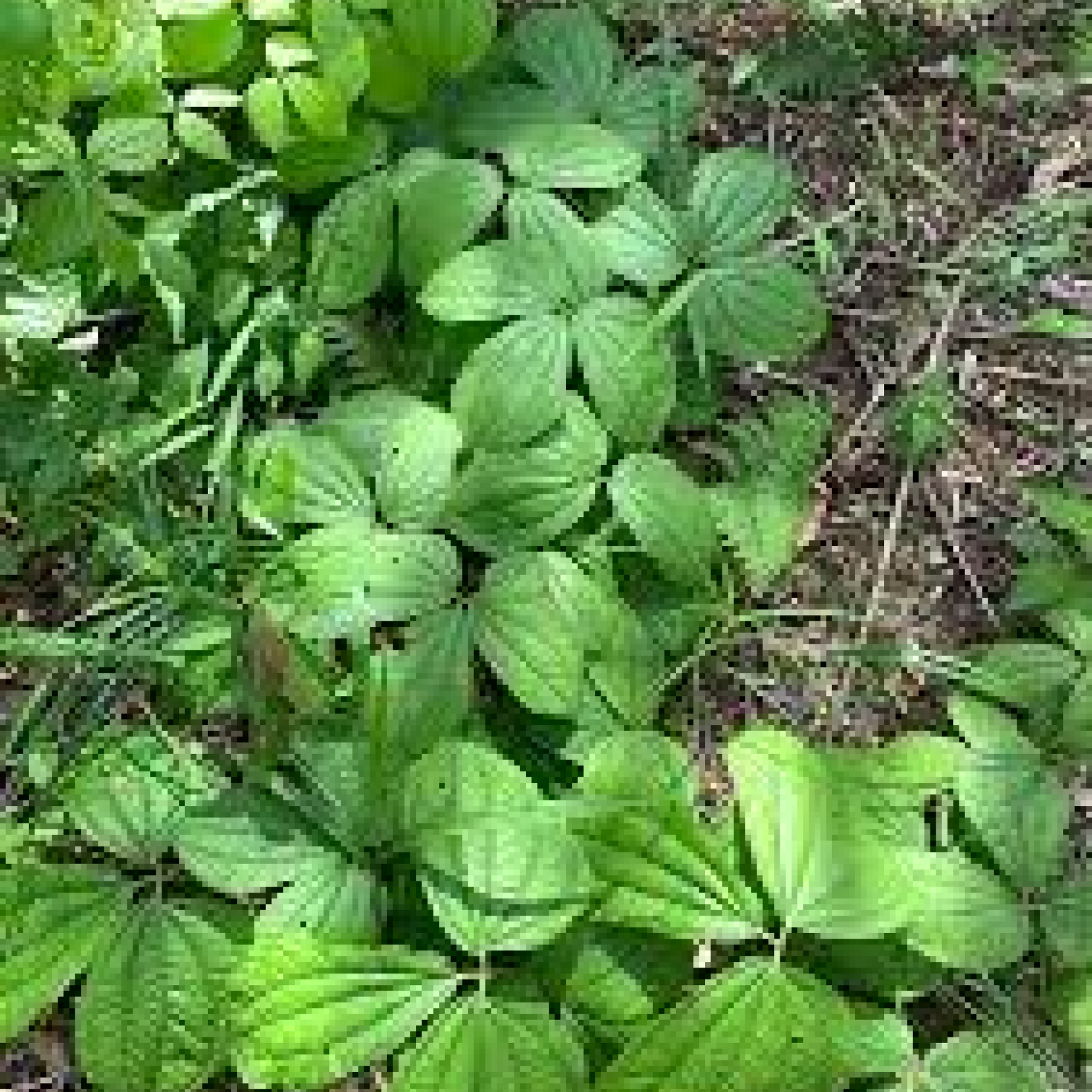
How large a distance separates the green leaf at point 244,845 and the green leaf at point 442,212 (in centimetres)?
62

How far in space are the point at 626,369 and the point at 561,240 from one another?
0.55 ft

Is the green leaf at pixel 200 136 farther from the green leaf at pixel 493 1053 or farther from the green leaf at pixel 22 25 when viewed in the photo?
the green leaf at pixel 493 1053

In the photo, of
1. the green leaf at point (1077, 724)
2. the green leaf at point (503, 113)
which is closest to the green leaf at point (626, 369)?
the green leaf at point (503, 113)

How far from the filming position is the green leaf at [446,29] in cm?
205

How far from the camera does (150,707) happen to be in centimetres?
189

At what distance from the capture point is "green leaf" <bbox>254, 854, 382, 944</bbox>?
164cm

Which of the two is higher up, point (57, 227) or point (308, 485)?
point (57, 227)

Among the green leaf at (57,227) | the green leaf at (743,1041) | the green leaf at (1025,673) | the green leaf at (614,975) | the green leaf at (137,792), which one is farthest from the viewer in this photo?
the green leaf at (57,227)

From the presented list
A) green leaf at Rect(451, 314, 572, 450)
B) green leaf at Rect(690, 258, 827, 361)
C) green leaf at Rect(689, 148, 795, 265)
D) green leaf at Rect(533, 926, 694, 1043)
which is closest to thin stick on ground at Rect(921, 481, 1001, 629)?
green leaf at Rect(690, 258, 827, 361)

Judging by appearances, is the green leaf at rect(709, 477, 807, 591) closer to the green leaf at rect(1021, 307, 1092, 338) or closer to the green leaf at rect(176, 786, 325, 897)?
the green leaf at rect(1021, 307, 1092, 338)

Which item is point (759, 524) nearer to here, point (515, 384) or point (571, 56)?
point (515, 384)

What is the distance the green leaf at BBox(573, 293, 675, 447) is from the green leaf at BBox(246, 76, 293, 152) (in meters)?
0.39

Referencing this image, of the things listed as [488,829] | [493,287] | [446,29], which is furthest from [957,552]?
[446,29]

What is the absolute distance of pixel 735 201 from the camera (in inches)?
82.1
